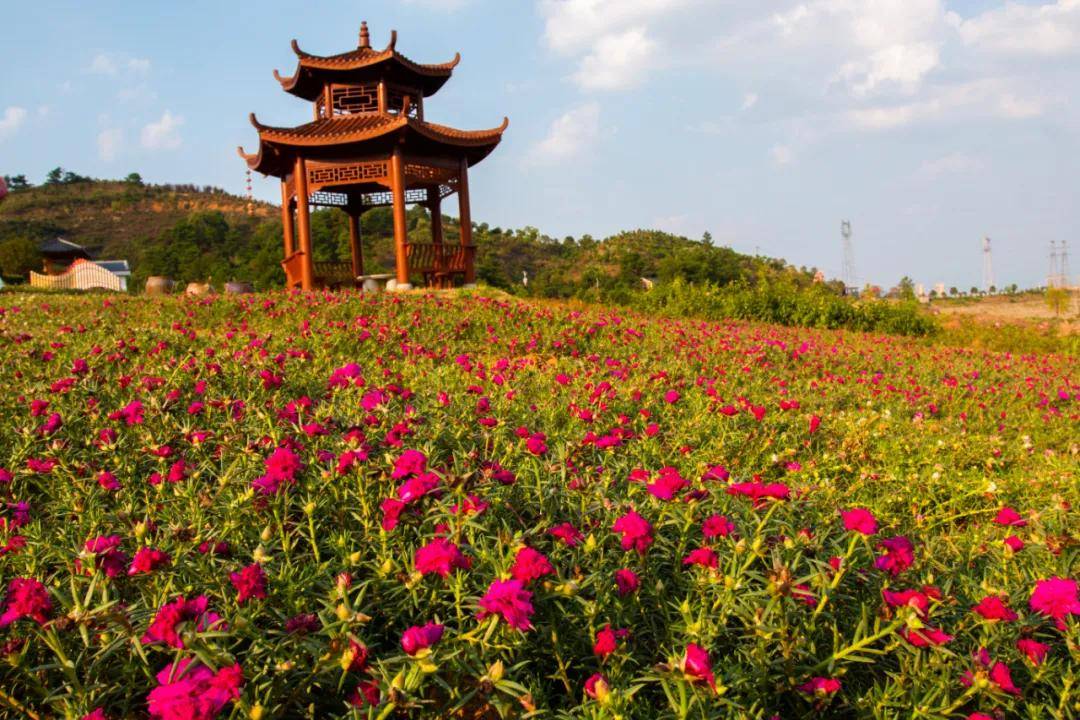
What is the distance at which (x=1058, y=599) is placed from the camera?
1.47 m

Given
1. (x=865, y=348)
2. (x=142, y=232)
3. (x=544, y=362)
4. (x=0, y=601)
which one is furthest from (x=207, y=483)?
(x=142, y=232)

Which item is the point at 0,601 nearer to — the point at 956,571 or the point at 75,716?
the point at 75,716

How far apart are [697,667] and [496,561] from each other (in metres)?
0.56

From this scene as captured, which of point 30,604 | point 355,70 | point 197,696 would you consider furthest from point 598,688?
point 355,70

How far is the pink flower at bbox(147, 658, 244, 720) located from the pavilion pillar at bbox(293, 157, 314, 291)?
13467mm

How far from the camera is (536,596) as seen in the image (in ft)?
4.99

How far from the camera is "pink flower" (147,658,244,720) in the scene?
992 mm

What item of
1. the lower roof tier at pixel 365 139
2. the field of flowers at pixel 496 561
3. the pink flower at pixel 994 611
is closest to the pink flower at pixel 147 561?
the field of flowers at pixel 496 561

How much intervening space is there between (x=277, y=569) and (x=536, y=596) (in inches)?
27.8

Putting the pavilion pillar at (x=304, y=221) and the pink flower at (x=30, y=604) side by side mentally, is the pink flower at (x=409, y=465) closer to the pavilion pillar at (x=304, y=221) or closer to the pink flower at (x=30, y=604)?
the pink flower at (x=30, y=604)

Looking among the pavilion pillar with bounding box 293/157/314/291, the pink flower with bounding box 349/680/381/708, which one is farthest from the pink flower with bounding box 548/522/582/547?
the pavilion pillar with bounding box 293/157/314/291

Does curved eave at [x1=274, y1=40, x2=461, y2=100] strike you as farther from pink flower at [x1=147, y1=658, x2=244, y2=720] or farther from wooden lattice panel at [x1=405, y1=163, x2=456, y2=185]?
pink flower at [x1=147, y1=658, x2=244, y2=720]

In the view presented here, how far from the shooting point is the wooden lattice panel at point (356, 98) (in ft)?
49.2

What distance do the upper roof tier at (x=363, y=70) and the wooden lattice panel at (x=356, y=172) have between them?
2.31 meters
